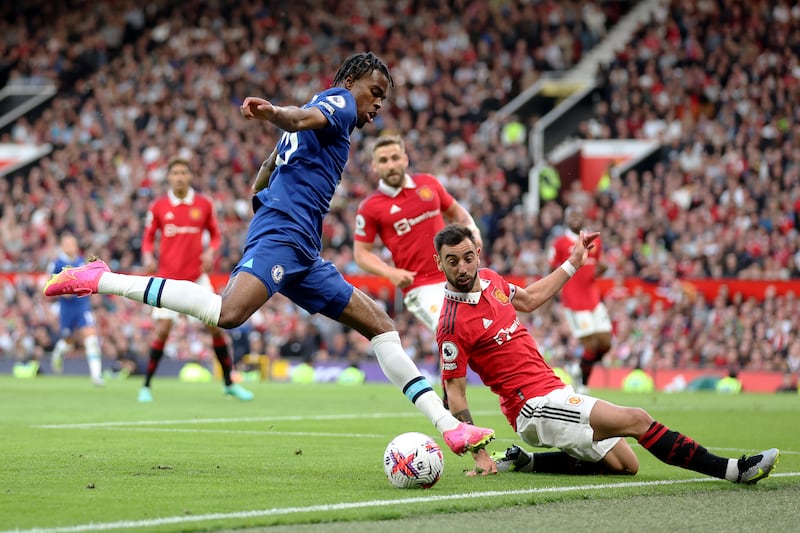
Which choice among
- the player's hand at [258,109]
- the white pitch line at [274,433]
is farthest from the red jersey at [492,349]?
the white pitch line at [274,433]

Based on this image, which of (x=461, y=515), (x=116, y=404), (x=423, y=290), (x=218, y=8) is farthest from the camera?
(x=218, y=8)

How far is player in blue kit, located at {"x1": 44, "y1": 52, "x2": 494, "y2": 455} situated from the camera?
740 cm

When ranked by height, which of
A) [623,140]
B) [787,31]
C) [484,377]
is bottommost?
[484,377]

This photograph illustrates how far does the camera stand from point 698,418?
13.4 meters

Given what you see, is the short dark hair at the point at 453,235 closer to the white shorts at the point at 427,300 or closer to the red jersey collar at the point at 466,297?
the red jersey collar at the point at 466,297

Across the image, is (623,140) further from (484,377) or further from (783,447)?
(484,377)

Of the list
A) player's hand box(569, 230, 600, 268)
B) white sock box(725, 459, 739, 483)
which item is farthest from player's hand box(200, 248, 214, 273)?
white sock box(725, 459, 739, 483)

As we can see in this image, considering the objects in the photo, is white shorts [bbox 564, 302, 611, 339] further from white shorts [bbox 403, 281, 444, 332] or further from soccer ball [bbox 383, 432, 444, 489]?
soccer ball [bbox 383, 432, 444, 489]

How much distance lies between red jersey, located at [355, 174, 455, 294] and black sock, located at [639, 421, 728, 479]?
4886mm

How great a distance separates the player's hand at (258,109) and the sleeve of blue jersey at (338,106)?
2.40ft

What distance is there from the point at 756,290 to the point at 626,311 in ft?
7.98

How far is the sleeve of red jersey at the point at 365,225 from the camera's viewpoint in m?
12.0

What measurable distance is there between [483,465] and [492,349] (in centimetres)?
71

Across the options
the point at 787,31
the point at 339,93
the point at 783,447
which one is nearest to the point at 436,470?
the point at 339,93
